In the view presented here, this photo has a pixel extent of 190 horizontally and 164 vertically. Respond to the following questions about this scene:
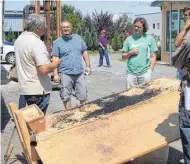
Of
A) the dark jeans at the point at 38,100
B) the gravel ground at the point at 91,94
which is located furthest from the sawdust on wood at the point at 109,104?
the gravel ground at the point at 91,94

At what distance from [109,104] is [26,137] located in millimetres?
1305

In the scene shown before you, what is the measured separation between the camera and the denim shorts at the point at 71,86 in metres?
6.75

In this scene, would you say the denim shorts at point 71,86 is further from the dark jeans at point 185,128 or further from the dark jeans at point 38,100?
the dark jeans at point 185,128

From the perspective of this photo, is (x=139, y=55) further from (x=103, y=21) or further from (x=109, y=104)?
(x=103, y=21)

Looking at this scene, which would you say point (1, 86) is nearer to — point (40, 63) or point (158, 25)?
point (40, 63)

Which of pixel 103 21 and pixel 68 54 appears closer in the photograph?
pixel 68 54

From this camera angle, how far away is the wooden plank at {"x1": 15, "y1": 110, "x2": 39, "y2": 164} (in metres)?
4.20

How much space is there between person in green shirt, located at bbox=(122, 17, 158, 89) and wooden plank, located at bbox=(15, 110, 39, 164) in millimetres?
2538

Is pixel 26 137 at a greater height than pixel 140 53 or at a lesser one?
lesser

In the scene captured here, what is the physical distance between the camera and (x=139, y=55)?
6.37 meters

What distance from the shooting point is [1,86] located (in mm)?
12656

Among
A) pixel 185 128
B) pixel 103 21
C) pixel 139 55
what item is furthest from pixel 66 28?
pixel 103 21

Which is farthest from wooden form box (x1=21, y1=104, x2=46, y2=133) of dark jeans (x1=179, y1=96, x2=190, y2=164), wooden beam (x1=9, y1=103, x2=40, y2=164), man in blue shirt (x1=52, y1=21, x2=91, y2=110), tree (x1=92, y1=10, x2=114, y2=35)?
tree (x1=92, y1=10, x2=114, y2=35)

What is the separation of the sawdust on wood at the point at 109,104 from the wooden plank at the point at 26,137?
0.43 meters
